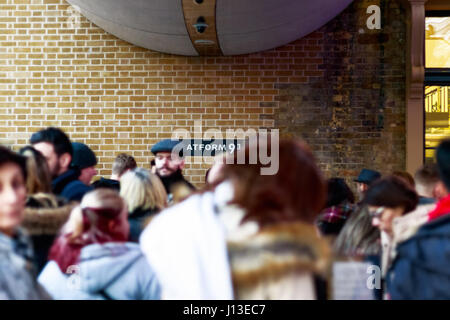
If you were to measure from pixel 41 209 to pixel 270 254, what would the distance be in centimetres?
98

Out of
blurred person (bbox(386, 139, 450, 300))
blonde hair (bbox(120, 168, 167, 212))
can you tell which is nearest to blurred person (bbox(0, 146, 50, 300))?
blonde hair (bbox(120, 168, 167, 212))

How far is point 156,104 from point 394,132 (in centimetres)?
276

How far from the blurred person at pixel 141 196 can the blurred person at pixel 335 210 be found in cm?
96

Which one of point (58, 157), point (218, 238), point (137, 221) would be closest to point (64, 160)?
point (58, 157)

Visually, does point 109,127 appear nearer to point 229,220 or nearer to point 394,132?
point 394,132

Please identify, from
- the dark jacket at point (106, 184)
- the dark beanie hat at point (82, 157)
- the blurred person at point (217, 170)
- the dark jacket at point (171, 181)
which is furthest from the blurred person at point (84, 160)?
the blurred person at point (217, 170)

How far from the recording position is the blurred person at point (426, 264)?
1.63 m

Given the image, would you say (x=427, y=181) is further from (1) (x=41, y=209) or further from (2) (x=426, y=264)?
(1) (x=41, y=209)

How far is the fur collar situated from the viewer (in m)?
1.45

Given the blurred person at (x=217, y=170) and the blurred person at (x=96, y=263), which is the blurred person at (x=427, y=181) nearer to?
the blurred person at (x=217, y=170)

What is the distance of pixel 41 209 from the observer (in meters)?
1.96

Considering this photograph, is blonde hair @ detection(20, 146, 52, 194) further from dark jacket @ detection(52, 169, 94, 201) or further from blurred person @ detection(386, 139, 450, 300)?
blurred person @ detection(386, 139, 450, 300)

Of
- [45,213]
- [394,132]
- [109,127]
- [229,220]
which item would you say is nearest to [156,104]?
[109,127]

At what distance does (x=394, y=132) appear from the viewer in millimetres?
5852
